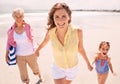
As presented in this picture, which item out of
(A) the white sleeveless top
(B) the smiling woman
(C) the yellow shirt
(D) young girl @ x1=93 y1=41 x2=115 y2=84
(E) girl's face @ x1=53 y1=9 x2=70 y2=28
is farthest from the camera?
(B) the smiling woman

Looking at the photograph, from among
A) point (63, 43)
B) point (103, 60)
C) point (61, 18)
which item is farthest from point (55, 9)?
point (103, 60)

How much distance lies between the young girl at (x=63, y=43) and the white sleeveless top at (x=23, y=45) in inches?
47.6

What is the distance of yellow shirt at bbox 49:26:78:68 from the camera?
483cm

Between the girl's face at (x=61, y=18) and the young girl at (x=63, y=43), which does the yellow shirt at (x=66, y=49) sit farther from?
the girl's face at (x=61, y=18)

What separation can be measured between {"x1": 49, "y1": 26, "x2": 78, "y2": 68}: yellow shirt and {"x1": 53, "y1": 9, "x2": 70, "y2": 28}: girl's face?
0.53ft

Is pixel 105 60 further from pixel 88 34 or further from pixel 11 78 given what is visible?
pixel 88 34

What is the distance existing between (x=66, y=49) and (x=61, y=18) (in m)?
0.45

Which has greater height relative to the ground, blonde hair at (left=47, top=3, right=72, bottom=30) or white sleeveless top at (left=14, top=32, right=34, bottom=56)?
blonde hair at (left=47, top=3, right=72, bottom=30)

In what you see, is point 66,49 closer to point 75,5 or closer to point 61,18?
point 61,18

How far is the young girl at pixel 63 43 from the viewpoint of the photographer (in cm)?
477

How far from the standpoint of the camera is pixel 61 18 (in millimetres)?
4703

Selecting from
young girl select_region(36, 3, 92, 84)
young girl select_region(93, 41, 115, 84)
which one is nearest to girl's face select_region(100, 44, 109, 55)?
young girl select_region(93, 41, 115, 84)

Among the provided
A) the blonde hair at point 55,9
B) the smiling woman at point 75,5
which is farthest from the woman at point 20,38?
the smiling woman at point 75,5

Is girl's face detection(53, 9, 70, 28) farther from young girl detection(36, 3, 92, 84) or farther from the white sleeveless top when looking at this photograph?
the white sleeveless top
